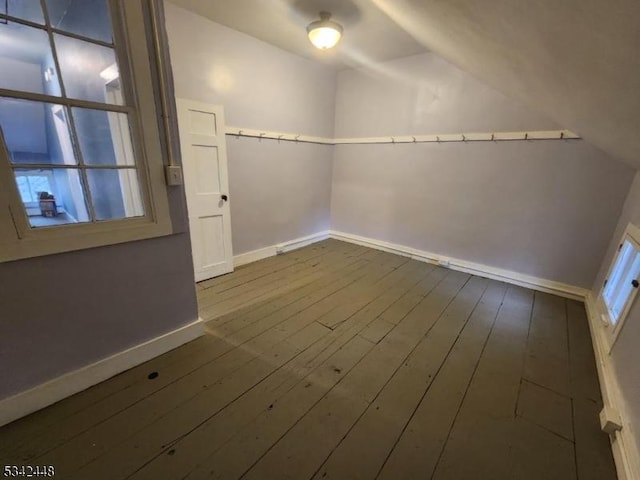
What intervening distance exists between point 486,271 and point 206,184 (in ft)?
10.7

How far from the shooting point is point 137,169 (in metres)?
1.49

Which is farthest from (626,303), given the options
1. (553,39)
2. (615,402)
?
(553,39)

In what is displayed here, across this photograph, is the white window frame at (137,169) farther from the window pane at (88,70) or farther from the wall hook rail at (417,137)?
the wall hook rail at (417,137)

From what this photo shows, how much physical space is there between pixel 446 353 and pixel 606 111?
1574mm

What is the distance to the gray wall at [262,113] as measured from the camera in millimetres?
2527

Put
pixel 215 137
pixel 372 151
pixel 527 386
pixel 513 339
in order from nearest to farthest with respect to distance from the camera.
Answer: pixel 527 386
pixel 513 339
pixel 215 137
pixel 372 151

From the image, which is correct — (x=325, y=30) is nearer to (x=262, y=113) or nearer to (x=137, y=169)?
(x=262, y=113)

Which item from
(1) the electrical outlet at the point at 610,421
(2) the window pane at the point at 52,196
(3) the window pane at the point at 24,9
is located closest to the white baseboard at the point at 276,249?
(2) the window pane at the point at 52,196

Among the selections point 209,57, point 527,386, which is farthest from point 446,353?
point 209,57

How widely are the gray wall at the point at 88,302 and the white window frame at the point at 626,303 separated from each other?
2701 mm

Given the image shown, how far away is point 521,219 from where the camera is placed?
2863 mm

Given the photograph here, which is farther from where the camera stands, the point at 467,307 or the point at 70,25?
the point at 467,307

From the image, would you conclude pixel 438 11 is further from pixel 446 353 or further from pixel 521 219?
pixel 521 219

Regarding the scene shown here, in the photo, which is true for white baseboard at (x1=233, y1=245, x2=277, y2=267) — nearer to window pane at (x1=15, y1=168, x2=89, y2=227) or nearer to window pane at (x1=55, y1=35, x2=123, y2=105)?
window pane at (x1=15, y1=168, x2=89, y2=227)
